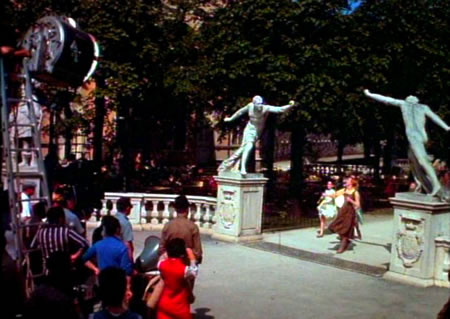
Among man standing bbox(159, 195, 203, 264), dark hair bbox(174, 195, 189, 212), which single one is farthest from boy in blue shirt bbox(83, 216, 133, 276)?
dark hair bbox(174, 195, 189, 212)

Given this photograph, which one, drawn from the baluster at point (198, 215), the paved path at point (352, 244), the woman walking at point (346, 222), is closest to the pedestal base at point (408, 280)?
the paved path at point (352, 244)

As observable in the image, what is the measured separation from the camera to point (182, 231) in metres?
7.72

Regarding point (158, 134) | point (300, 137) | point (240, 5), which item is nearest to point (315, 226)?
point (300, 137)

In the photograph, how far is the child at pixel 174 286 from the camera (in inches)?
248

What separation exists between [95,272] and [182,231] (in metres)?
1.19

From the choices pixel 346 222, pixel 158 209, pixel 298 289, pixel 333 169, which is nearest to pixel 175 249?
pixel 298 289

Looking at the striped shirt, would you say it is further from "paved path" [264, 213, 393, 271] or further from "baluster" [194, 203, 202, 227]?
"baluster" [194, 203, 202, 227]

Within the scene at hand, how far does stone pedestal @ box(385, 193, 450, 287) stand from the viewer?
11.4 m

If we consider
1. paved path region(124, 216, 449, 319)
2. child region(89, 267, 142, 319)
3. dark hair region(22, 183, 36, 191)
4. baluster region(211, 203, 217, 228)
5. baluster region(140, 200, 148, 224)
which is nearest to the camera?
child region(89, 267, 142, 319)

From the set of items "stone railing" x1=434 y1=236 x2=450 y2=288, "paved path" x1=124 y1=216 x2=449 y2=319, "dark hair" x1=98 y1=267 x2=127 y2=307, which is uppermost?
"dark hair" x1=98 y1=267 x2=127 y2=307

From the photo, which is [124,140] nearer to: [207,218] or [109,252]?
[207,218]

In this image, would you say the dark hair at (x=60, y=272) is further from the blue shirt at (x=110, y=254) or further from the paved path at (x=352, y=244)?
the paved path at (x=352, y=244)

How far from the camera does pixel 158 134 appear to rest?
3334 centimetres

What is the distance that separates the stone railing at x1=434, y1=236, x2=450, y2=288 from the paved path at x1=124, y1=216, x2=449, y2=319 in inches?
8.6
